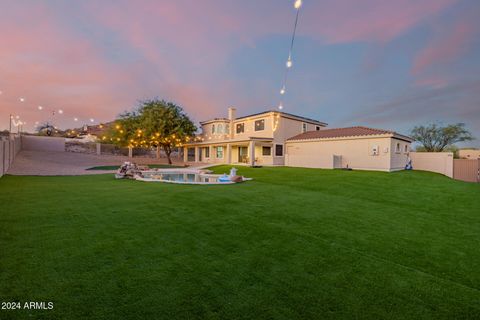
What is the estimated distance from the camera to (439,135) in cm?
3141

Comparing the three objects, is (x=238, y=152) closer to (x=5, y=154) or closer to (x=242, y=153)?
(x=242, y=153)

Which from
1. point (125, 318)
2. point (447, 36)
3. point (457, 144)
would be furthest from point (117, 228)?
point (457, 144)

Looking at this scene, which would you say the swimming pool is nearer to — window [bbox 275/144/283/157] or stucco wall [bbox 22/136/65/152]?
window [bbox 275/144/283/157]

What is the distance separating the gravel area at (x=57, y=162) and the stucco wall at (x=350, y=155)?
1762 cm

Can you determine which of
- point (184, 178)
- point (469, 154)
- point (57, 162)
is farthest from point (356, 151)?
point (57, 162)

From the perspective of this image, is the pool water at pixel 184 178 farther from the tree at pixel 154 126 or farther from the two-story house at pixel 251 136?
the tree at pixel 154 126

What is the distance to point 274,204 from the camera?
6613 millimetres

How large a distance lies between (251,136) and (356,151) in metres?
10.5

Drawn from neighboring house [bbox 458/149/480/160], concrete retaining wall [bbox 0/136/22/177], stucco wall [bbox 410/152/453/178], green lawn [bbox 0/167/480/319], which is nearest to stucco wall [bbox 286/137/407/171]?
stucco wall [bbox 410/152/453/178]

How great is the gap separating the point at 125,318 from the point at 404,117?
41.7 metres

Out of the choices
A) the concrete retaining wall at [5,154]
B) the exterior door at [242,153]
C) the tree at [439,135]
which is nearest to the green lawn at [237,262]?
the concrete retaining wall at [5,154]

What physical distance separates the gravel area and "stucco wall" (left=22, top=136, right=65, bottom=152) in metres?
3.63

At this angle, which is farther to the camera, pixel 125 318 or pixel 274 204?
pixel 274 204

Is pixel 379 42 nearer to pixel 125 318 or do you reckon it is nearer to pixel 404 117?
pixel 404 117
